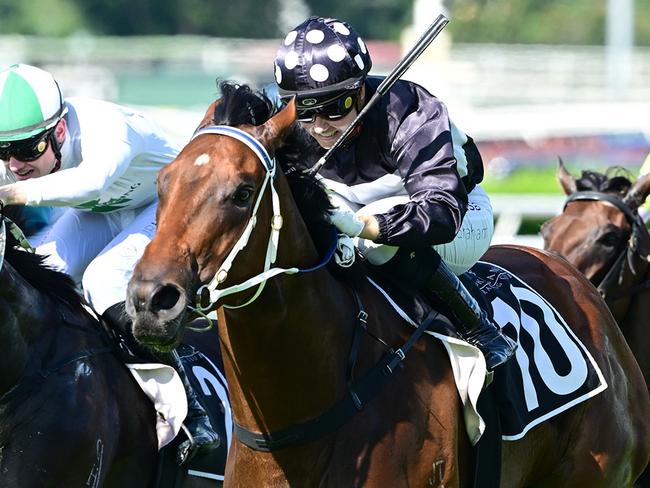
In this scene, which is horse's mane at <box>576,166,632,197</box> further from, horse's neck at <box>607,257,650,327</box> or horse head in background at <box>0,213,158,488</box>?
horse head in background at <box>0,213,158,488</box>

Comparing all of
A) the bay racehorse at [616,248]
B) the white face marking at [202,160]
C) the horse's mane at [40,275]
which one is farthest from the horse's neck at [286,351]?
the bay racehorse at [616,248]

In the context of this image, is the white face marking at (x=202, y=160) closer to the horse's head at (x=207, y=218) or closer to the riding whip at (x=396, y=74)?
the horse's head at (x=207, y=218)

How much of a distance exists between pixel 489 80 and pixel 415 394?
3179cm

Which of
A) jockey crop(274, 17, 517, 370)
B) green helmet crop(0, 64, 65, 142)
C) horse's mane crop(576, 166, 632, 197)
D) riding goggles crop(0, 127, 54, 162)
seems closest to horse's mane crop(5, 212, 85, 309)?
riding goggles crop(0, 127, 54, 162)

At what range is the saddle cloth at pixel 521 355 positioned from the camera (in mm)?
5160

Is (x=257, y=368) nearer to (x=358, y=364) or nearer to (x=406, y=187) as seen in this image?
(x=358, y=364)

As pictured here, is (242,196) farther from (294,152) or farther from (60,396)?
(60,396)

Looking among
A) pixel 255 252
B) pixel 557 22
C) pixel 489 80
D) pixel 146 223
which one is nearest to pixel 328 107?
pixel 255 252

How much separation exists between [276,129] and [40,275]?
5.78 ft

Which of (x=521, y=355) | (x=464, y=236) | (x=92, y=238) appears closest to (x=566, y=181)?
(x=521, y=355)

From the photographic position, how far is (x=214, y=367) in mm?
6430

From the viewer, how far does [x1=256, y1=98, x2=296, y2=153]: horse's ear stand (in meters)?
4.51

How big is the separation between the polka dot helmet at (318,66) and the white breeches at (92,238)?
1357 mm

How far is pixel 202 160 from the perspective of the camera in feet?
14.1
